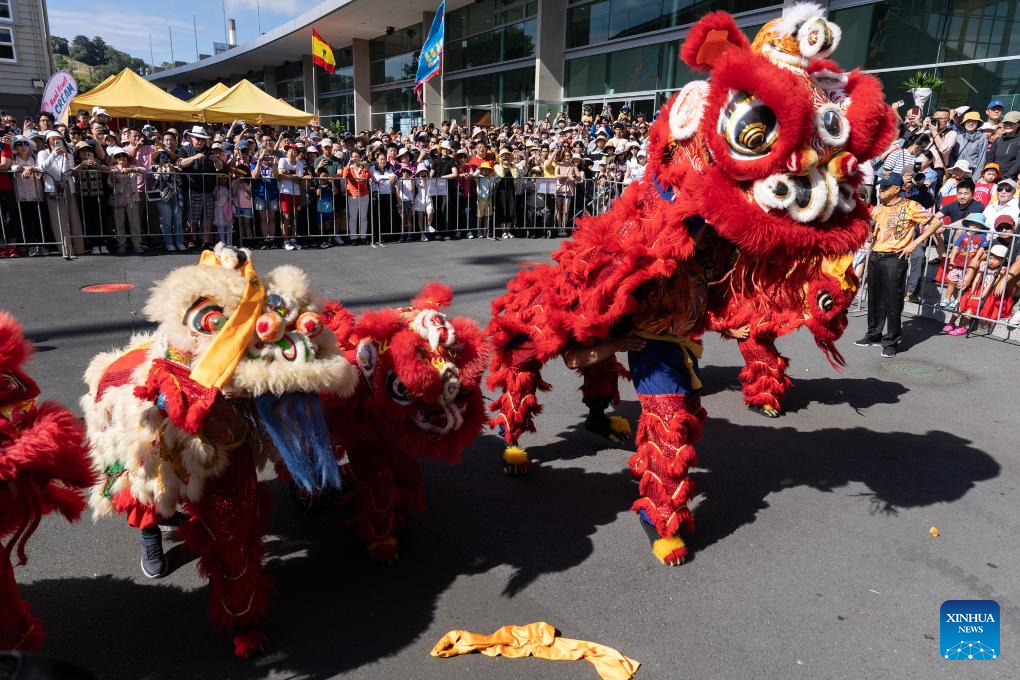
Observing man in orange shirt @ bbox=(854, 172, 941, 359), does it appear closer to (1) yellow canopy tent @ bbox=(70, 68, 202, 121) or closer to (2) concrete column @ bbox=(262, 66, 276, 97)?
(1) yellow canopy tent @ bbox=(70, 68, 202, 121)

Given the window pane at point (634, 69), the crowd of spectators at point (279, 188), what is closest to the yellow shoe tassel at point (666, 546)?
the crowd of spectators at point (279, 188)

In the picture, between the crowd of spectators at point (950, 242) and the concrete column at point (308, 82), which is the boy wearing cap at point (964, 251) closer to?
the crowd of spectators at point (950, 242)

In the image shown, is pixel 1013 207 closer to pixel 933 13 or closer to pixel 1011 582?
pixel 1011 582

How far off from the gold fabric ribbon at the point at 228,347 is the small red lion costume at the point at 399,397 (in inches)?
27.2

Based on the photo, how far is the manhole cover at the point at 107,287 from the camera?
7.75m

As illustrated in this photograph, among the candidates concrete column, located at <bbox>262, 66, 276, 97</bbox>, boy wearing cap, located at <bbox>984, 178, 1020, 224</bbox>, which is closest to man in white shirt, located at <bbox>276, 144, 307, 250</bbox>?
boy wearing cap, located at <bbox>984, 178, 1020, 224</bbox>

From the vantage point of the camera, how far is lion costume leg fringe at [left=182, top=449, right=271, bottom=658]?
2.56 meters

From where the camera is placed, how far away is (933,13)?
13.1 metres

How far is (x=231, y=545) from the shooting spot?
8.46ft

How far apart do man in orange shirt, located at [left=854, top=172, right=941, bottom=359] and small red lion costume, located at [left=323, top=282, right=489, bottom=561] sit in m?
5.45

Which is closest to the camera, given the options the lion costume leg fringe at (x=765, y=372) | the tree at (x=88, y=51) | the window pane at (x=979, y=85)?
the lion costume leg fringe at (x=765, y=372)

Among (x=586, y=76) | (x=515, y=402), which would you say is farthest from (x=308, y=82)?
(x=515, y=402)

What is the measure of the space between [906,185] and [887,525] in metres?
5.51

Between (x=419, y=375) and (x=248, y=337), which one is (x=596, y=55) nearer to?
(x=419, y=375)
